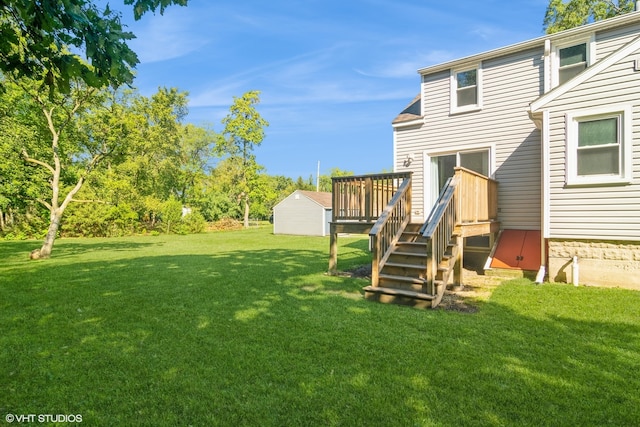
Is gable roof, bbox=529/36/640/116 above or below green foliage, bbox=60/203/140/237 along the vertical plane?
above

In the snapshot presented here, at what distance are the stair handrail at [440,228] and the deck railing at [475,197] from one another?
0.24 meters

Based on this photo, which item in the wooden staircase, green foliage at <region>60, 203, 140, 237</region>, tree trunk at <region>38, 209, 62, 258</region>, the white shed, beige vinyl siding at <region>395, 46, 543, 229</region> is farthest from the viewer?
the white shed

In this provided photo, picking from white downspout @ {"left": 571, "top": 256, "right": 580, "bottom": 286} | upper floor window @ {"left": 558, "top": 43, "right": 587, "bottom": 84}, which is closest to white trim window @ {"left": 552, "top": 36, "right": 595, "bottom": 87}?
upper floor window @ {"left": 558, "top": 43, "right": 587, "bottom": 84}

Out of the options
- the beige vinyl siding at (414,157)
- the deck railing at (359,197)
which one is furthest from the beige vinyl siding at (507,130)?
the deck railing at (359,197)

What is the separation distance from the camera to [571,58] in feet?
28.3

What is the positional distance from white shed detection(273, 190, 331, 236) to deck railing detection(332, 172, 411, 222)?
684 inches

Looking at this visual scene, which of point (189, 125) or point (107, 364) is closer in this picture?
point (107, 364)

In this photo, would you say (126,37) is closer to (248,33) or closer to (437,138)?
(437,138)

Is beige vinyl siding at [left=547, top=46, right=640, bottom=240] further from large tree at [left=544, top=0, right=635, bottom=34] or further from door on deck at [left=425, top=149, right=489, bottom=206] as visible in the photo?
large tree at [left=544, top=0, right=635, bottom=34]

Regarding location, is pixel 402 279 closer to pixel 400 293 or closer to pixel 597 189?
pixel 400 293

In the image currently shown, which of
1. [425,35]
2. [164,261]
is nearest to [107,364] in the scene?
[164,261]

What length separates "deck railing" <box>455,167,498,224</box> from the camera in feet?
23.2

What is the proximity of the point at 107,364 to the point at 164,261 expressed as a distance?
834 centimetres

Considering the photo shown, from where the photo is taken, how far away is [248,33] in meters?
13.7
